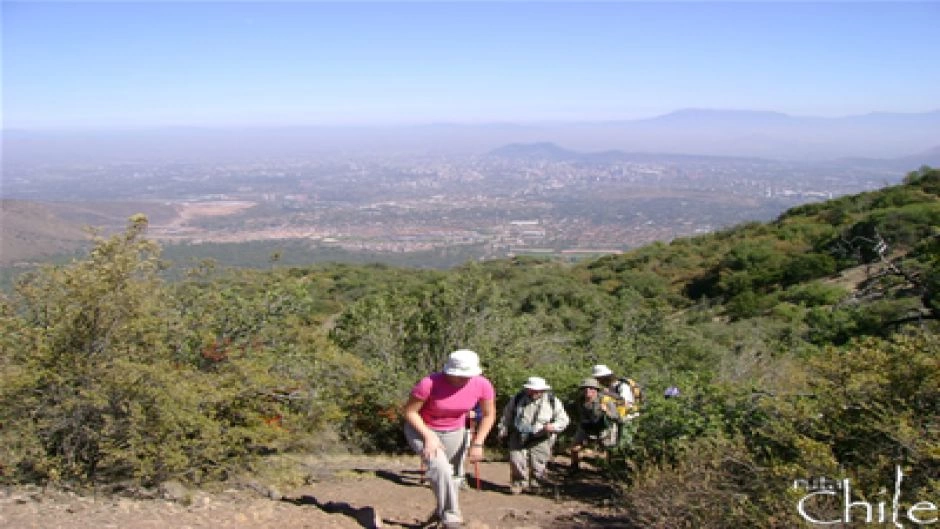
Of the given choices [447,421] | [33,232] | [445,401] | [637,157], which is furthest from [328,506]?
[637,157]

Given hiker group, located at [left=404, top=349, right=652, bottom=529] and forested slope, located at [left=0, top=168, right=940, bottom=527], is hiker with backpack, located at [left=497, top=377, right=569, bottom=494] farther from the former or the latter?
forested slope, located at [left=0, top=168, right=940, bottom=527]

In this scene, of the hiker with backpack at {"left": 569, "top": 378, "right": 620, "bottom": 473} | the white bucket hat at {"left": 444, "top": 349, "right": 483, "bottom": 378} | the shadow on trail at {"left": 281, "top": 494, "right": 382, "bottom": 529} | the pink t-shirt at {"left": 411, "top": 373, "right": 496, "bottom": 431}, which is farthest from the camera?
the hiker with backpack at {"left": 569, "top": 378, "right": 620, "bottom": 473}

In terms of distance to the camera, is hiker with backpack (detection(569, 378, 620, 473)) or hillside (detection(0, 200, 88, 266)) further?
hillside (detection(0, 200, 88, 266))

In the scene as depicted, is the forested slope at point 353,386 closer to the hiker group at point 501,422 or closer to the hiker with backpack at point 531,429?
the hiker group at point 501,422

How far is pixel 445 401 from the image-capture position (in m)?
4.48

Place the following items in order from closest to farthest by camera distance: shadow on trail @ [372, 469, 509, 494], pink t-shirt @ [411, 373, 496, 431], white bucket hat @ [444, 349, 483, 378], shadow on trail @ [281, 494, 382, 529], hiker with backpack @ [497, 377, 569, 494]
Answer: white bucket hat @ [444, 349, 483, 378]
pink t-shirt @ [411, 373, 496, 431]
shadow on trail @ [281, 494, 382, 529]
hiker with backpack @ [497, 377, 569, 494]
shadow on trail @ [372, 469, 509, 494]

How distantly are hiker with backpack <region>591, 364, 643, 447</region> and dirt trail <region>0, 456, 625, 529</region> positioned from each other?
0.58 metres

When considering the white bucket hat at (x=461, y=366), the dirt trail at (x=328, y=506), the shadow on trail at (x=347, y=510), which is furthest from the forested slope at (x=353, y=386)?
the white bucket hat at (x=461, y=366)

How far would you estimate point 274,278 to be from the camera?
7.96 m

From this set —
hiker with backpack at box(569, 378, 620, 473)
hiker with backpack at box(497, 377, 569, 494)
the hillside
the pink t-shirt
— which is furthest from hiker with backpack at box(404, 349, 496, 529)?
the hillside

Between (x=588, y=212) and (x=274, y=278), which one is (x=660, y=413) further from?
(x=588, y=212)

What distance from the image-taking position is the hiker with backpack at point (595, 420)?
230 inches

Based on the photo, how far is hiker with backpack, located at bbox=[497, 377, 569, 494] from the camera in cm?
566

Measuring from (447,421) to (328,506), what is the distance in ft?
4.90
